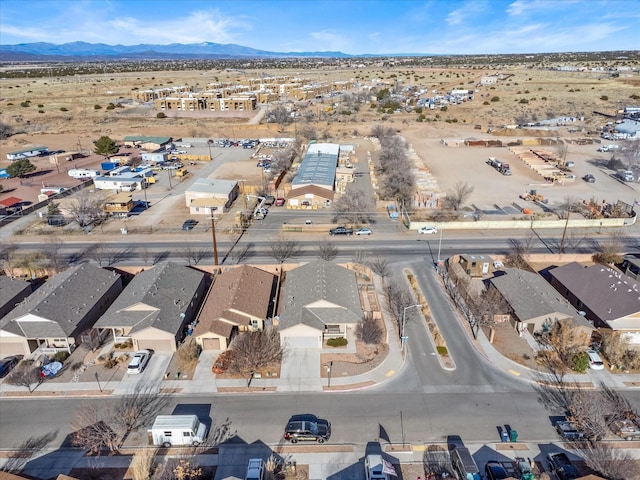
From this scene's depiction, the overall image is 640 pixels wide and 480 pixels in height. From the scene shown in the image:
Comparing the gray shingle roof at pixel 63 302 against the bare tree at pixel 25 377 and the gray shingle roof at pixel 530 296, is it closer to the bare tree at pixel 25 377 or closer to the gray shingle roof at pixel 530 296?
the bare tree at pixel 25 377

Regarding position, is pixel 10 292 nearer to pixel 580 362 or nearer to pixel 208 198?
pixel 208 198

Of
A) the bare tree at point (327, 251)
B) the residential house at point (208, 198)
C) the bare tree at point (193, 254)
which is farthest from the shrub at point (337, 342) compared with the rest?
the residential house at point (208, 198)

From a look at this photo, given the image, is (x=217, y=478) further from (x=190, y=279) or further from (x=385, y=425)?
(x=190, y=279)

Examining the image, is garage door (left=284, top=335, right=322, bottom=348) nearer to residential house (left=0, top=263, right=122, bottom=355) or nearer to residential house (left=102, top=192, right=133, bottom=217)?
residential house (left=0, top=263, right=122, bottom=355)

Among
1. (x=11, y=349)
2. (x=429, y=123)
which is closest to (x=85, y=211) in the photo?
(x=11, y=349)

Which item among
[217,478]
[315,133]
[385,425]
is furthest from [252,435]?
[315,133]
